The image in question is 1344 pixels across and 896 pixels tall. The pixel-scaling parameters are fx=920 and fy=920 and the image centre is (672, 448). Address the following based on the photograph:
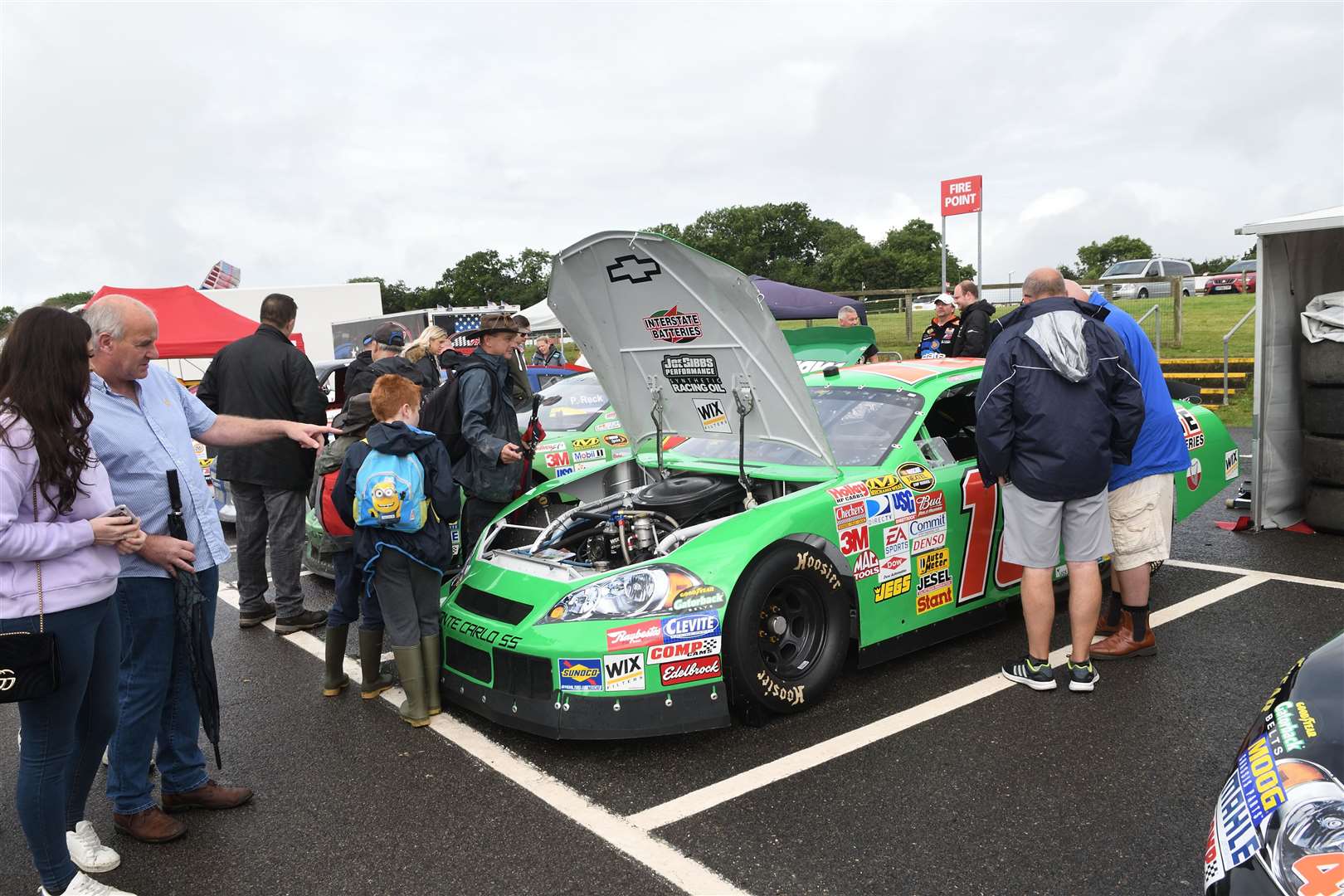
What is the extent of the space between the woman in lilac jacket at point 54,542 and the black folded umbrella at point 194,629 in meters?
0.35

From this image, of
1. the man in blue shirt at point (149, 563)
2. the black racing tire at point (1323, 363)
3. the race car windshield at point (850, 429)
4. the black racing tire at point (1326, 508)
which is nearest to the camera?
the man in blue shirt at point (149, 563)

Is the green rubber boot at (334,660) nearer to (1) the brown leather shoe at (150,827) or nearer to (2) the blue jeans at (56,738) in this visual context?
(1) the brown leather shoe at (150,827)

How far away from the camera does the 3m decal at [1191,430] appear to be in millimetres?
5387

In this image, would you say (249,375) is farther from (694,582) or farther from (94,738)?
(694,582)

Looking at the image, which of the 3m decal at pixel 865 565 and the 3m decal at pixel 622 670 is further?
the 3m decal at pixel 865 565

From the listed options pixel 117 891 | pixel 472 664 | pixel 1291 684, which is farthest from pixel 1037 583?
pixel 117 891

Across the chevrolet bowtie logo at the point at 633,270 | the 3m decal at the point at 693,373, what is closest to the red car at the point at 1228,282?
the 3m decal at the point at 693,373

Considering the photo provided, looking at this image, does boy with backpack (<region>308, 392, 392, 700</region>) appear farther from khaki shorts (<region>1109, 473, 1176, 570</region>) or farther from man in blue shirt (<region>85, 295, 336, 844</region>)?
khaki shorts (<region>1109, 473, 1176, 570</region>)

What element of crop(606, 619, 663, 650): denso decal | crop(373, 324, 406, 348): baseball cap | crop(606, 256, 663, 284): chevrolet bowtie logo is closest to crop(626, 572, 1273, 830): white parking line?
crop(606, 619, 663, 650): denso decal

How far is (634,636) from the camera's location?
3438 mm

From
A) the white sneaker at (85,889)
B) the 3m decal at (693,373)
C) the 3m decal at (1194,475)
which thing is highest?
the 3m decal at (693,373)

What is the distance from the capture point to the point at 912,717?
3840 millimetres

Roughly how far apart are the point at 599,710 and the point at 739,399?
1.69m

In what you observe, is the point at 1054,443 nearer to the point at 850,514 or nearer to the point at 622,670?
the point at 850,514
